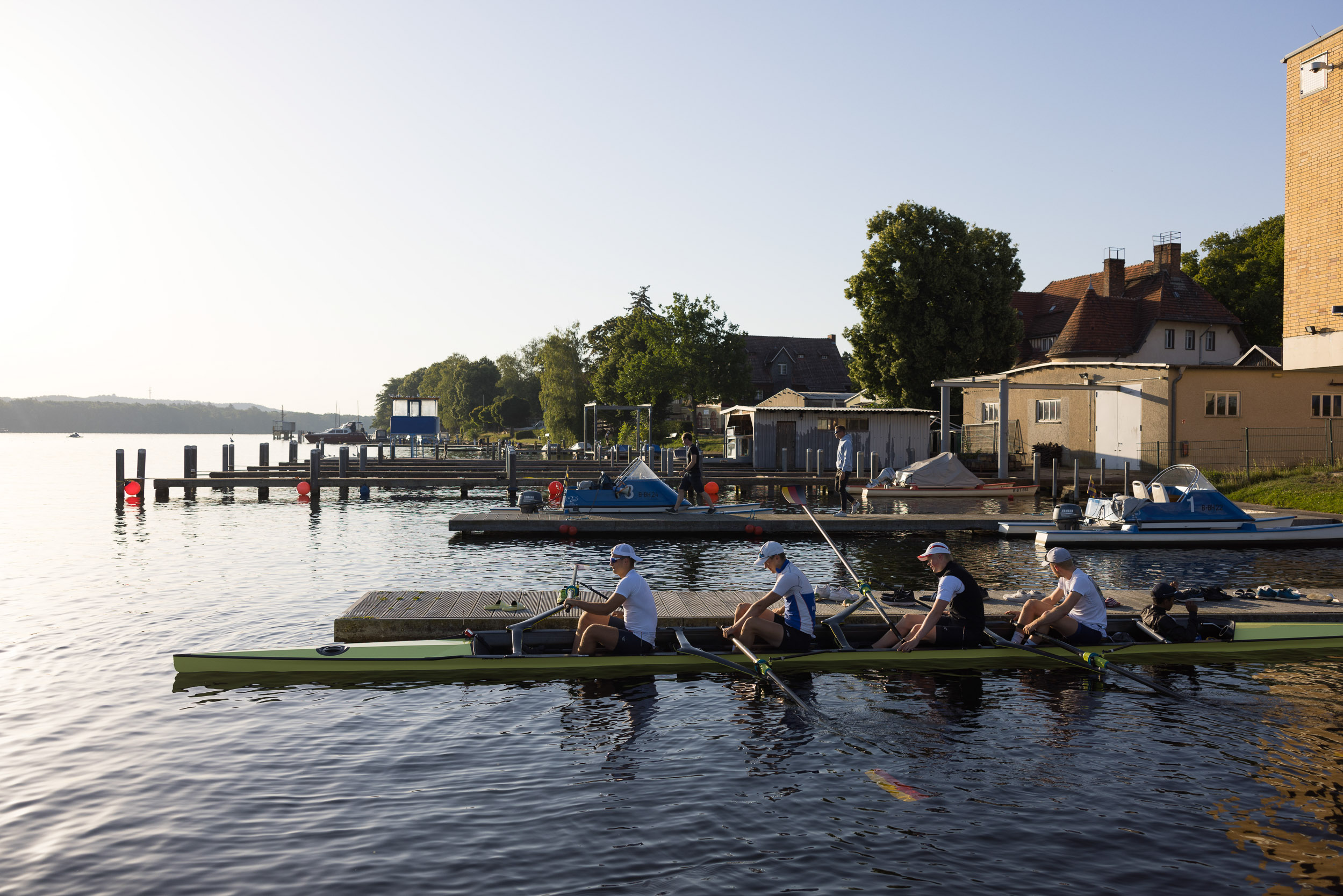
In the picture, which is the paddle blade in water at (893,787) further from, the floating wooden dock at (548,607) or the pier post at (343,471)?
the pier post at (343,471)

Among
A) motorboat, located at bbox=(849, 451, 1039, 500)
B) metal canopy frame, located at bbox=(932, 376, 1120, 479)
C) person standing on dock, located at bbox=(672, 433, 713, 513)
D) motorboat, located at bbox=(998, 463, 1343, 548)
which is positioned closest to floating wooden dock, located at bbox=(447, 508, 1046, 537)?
person standing on dock, located at bbox=(672, 433, 713, 513)

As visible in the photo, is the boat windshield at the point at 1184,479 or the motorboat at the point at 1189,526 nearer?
the motorboat at the point at 1189,526

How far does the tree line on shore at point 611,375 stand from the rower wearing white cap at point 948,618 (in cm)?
3619

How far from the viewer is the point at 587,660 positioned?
11.6 m

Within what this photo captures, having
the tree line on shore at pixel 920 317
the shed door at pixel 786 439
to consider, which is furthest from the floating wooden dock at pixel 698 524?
the tree line on shore at pixel 920 317

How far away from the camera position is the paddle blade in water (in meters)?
8.29

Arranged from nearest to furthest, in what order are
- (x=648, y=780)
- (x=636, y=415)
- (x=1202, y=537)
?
(x=648, y=780), (x=1202, y=537), (x=636, y=415)

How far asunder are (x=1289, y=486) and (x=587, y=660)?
28418 mm

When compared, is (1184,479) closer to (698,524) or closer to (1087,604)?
(698,524)

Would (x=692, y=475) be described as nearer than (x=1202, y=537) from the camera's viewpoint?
No

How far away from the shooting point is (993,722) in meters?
10.2

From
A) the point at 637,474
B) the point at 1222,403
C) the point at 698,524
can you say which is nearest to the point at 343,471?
the point at 637,474

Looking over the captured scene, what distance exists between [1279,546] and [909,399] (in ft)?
104

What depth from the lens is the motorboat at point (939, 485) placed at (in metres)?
33.7
